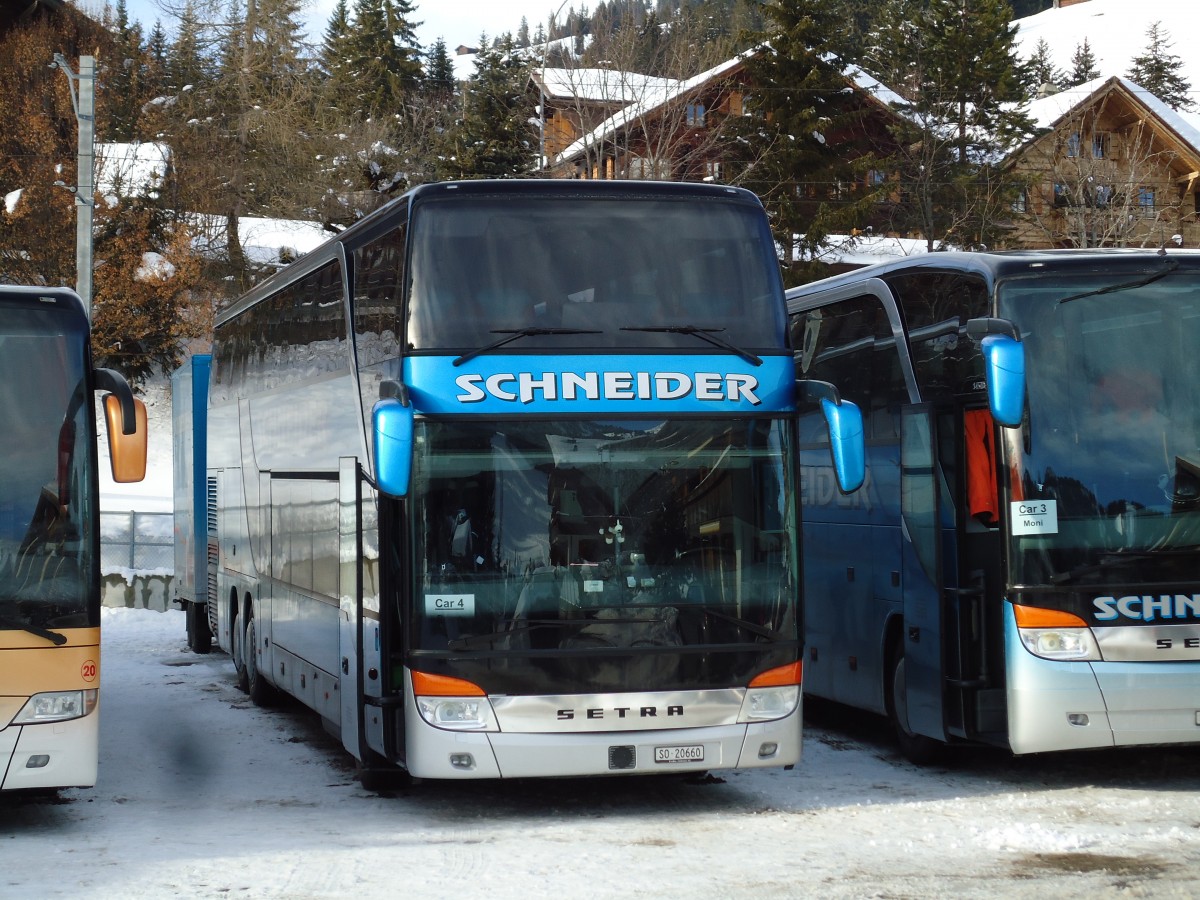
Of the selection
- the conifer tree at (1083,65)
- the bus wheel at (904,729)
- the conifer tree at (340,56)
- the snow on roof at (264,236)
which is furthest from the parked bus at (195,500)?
the conifer tree at (1083,65)

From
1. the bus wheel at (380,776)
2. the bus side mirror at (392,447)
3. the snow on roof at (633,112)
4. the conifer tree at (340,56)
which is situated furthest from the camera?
the conifer tree at (340,56)

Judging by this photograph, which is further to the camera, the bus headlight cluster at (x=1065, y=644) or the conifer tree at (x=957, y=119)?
the conifer tree at (x=957, y=119)

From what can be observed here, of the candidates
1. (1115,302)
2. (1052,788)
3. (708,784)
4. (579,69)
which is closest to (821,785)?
(708,784)

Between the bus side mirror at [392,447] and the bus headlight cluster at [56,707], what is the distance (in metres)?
2.14

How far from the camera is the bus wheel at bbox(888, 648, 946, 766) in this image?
465 inches

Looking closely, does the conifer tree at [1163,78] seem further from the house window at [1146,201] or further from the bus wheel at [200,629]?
the bus wheel at [200,629]

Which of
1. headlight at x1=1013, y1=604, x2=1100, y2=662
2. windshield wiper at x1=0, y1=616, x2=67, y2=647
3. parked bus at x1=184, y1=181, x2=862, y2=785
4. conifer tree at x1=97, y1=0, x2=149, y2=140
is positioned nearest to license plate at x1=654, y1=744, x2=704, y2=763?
parked bus at x1=184, y1=181, x2=862, y2=785

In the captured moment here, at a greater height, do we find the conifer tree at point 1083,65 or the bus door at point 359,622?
the conifer tree at point 1083,65

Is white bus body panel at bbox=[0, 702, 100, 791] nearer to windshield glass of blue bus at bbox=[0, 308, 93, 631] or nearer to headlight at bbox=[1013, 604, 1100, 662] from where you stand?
windshield glass of blue bus at bbox=[0, 308, 93, 631]

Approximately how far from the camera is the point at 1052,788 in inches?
424

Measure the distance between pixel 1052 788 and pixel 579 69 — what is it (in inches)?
1291

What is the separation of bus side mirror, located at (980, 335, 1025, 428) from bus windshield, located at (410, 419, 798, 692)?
1285 millimetres

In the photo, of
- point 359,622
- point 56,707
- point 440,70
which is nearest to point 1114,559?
point 359,622

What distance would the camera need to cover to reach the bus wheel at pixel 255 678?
1529 centimetres
